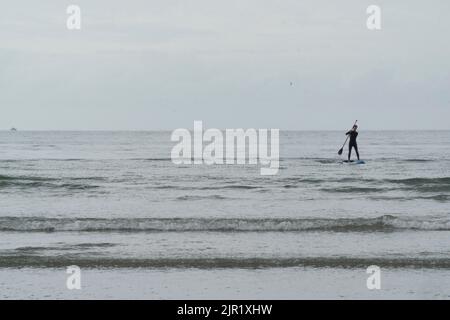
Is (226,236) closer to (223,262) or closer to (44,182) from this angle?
(223,262)

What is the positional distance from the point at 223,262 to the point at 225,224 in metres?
3.80

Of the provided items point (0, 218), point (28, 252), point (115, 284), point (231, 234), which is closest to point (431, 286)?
point (115, 284)

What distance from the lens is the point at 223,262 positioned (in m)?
10.6

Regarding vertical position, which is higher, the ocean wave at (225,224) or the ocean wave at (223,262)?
the ocean wave at (225,224)

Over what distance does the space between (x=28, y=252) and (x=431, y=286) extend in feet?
21.1

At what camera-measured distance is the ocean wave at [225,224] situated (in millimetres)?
13961

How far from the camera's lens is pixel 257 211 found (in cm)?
1641

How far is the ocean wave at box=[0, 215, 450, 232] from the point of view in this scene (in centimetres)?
1396

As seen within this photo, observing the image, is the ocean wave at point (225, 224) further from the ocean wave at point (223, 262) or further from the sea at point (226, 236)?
the ocean wave at point (223, 262)

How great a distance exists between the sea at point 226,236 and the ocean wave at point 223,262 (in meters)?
0.02

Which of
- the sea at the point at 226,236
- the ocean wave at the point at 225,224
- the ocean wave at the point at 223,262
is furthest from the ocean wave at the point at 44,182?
the ocean wave at the point at 223,262

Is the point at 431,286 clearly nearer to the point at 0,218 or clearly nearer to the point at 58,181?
the point at 0,218

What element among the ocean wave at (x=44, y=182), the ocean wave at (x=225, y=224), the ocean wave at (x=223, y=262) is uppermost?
the ocean wave at (x=44, y=182)

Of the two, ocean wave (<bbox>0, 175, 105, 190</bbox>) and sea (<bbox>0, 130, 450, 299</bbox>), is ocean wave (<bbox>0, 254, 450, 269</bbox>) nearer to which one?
sea (<bbox>0, 130, 450, 299</bbox>)
